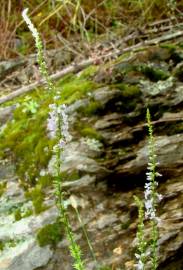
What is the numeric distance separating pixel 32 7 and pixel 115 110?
2.39m

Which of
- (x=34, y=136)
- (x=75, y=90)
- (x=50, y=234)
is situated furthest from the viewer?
(x=75, y=90)

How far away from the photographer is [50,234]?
2.82m

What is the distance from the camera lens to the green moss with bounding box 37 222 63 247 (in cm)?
279

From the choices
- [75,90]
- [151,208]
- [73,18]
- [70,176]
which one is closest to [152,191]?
[151,208]

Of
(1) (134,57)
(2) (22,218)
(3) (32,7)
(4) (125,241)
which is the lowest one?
(4) (125,241)

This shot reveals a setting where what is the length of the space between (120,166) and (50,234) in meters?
0.57

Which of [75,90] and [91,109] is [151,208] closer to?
[91,109]

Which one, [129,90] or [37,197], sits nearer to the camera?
[37,197]

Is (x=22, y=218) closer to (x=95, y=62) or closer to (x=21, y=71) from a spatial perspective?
(x=95, y=62)

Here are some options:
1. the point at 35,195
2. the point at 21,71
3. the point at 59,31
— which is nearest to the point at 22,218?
the point at 35,195

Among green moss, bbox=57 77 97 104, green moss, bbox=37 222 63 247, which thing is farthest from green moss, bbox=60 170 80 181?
green moss, bbox=57 77 97 104

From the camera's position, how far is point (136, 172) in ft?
10.0

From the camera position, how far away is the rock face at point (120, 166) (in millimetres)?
2713

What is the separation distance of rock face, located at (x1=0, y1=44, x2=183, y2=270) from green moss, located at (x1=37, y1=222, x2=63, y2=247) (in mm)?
35
